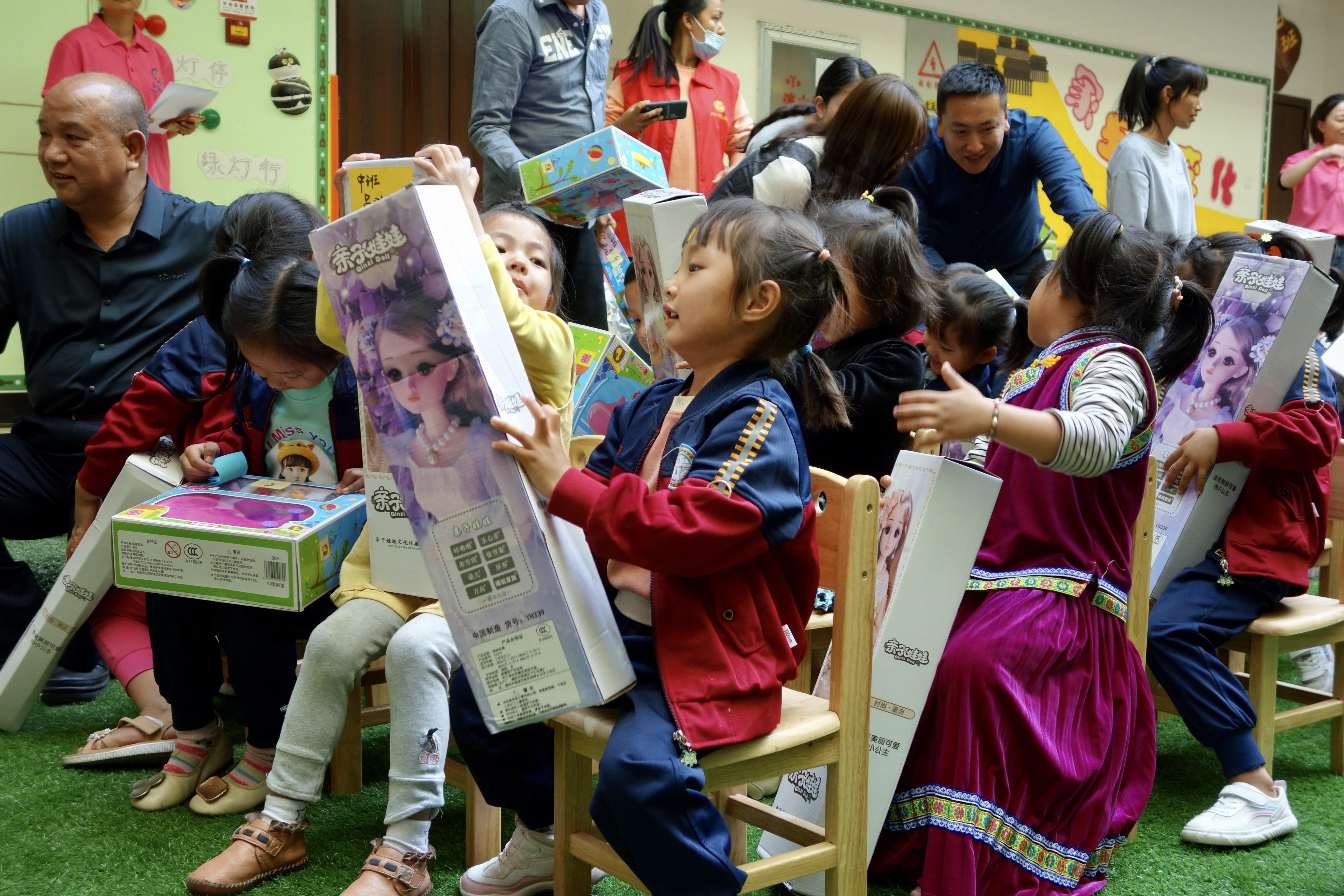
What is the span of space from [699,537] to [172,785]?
1.20 meters

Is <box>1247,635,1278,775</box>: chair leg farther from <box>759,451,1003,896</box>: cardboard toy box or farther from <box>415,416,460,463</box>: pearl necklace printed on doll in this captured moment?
<box>415,416,460,463</box>: pearl necklace printed on doll

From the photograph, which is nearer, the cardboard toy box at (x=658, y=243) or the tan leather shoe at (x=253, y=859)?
the tan leather shoe at (x=253, y=859)

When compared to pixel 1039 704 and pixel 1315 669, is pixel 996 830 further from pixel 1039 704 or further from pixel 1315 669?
pixel 1315 669

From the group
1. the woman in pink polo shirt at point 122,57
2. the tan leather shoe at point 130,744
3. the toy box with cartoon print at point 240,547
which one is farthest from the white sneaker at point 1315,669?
the woman in pink polo shirt at point 122,57

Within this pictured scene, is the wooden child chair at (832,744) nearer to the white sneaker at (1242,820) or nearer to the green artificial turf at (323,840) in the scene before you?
the green artificial turf at (323,840)

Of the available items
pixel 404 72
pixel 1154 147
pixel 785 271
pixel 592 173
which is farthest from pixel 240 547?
pixel 404 72

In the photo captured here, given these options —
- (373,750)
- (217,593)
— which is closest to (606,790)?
(217,593)

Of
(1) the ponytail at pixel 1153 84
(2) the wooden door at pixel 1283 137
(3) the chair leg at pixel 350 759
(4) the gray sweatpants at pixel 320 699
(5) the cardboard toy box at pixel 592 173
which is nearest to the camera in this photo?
(4) the gray sweatpants at pixel 320 699

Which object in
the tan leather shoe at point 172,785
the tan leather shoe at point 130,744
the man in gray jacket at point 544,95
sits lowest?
the tan leather shoe at point 130,744

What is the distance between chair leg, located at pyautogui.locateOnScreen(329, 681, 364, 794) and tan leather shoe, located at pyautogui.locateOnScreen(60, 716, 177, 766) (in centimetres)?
30

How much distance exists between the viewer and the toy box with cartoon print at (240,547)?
1659 mm

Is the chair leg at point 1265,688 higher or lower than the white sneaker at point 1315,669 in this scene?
higher

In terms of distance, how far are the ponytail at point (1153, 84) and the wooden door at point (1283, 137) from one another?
6.28m

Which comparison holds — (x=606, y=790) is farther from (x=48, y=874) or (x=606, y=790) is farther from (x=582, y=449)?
(x=48, y=874)
